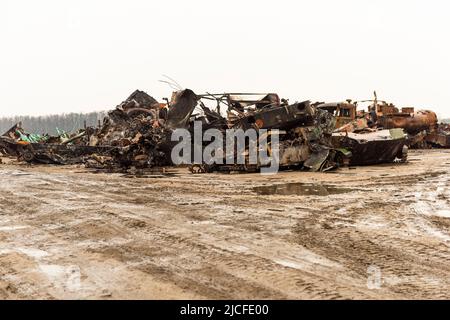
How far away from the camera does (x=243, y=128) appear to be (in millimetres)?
12969

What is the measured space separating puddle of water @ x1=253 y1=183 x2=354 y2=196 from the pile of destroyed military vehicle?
2.84m

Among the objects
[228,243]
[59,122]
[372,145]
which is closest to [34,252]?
[228,243]

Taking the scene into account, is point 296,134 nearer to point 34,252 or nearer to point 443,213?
point 443,213

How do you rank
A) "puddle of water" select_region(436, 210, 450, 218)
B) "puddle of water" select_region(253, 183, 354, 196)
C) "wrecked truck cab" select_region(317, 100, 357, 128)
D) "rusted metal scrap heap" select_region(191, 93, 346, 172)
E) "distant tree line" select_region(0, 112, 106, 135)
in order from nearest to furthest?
"puddle of water" select_region(436, 210, 450, 218) → "puddle of water" select_region(253, 183, 354, 196) → "rusted metal scrap heap" select_region(191, 93, 346, 172) → "wrecked truck cab" select_region(317, 100, 357, 128) → "distant tree line" select_region(0, 112, 106, 135)

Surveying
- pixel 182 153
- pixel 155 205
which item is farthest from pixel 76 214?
pixel 182 153

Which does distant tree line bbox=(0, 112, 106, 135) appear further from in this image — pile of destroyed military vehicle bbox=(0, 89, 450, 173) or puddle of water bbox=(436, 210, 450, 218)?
puddle of water bbox=(436, 210, 450, 218)

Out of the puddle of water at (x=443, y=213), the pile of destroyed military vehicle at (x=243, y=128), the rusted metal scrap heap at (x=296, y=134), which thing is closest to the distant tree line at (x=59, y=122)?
the pile of destroyed military vehicle at (x=243, y=128)

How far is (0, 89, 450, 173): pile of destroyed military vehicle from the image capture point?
498 inches

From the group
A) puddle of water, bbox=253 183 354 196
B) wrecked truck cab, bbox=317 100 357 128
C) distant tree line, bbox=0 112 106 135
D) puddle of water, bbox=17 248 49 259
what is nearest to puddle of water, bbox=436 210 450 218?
puddle of water, bbox=253 183 354 196

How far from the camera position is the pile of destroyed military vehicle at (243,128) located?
12.6 m

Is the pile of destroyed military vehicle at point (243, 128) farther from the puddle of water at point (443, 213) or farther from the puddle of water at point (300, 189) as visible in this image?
the puddle of water at point (443, 213)
